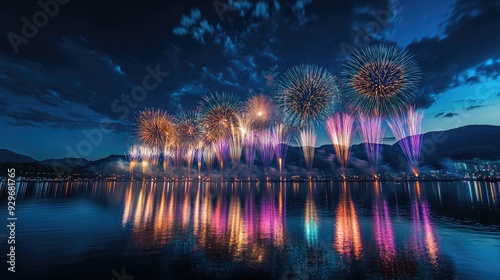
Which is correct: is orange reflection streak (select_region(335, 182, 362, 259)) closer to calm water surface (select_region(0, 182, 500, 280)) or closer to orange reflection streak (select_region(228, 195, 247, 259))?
calm water surface (select_region(0, 182, 500, 280))

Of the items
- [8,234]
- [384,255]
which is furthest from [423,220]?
[8,234]

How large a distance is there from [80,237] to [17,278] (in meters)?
8.12

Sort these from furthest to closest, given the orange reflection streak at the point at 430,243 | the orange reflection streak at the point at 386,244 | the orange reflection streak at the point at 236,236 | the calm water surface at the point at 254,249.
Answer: the orange reflection streak at the point at 236,236 < the orange reflection streak at the point at 430,243 < the orange reflection streak at the point at 386,244 < the calm water surface at the point at 254,249

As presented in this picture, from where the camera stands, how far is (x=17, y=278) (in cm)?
1195

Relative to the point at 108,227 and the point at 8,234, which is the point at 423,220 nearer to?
the point at 108,227

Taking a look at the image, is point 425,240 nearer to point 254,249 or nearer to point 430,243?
point 430,243

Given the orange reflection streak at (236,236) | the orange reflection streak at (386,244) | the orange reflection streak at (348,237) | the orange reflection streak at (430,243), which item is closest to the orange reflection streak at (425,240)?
the orange reflection streak at (430,243)

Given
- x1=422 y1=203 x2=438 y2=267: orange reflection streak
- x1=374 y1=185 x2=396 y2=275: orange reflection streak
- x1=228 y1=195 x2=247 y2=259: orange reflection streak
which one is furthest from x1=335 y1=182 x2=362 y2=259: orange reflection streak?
x1=228 y1=195 x2=247 y2=259: orange reflection streak

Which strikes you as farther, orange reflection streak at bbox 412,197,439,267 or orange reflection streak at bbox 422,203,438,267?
orange reflection streak at bbox 412,197,439,267

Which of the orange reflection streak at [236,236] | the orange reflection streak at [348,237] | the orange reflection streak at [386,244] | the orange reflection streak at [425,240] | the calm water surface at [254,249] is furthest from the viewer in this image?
the orange reflection streak at [236,236]

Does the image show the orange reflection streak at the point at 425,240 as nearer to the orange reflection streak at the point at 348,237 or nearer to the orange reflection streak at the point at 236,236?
the orange reflection streak at the point at 348,237

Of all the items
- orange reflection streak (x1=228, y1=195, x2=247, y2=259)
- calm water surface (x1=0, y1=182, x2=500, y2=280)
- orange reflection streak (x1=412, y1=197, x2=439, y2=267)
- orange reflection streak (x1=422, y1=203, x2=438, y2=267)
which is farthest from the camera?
orange reflection streak (x1=228, y1=195, x2=247, y2=259)

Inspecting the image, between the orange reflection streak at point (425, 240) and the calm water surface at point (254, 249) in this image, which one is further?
the orange reflection streak at point (425, 240)

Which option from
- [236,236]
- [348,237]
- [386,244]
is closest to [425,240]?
[386,244]
